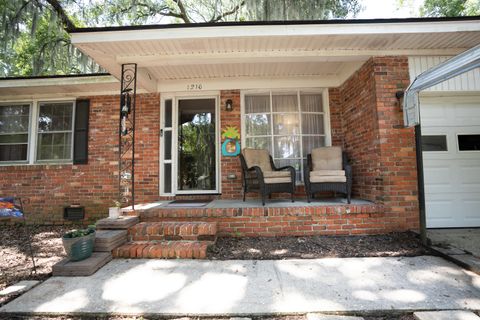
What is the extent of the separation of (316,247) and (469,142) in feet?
9.78

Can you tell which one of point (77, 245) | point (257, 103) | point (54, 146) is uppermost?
point (257, 103)

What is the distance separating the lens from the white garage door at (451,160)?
3645mm

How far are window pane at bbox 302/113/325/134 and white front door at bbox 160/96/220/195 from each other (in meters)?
1.72

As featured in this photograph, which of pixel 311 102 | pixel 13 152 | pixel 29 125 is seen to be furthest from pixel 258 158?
pixel 13 152

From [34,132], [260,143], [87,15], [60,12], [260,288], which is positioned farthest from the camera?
[87,15]

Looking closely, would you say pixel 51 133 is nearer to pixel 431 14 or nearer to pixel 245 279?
pixel 245 279

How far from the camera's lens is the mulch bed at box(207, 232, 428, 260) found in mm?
2805

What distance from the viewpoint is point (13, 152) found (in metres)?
4.97

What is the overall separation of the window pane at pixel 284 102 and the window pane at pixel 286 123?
0.39ft

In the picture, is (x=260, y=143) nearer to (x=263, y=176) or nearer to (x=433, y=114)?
(x=263, y=176)

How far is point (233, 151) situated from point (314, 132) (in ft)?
5.33

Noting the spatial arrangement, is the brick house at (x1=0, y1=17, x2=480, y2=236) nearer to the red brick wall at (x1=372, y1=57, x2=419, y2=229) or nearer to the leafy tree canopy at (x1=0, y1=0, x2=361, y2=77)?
the red brick wall at (x1=372, y1=57, x2=419, y2=229)

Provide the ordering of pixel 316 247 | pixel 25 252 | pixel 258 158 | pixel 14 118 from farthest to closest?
pixel 14 118
pixel 258 158
pixel 25 252
pixel 316 247

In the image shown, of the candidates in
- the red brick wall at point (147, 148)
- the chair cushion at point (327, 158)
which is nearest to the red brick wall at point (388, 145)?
the chair cushion at point (327, 158)
